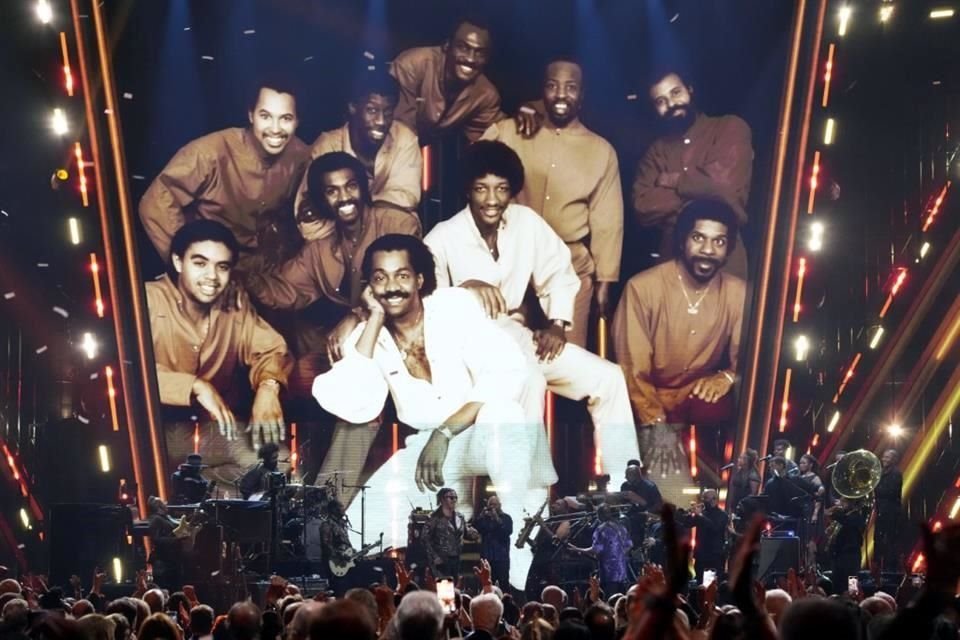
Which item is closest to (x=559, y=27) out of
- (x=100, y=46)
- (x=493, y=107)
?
(x=493, y=107)

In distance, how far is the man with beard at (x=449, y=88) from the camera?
17062 mm

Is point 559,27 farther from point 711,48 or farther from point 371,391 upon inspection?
point 371,391

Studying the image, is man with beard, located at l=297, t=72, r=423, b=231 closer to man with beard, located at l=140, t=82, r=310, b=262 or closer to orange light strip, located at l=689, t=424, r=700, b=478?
man with beard, located at l=140, t=82, r=310, b=262

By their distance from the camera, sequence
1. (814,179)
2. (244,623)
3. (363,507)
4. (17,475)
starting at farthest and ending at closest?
(814,179) → (17,475) → (363,507) → (244,623)

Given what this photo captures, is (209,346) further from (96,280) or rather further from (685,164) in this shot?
(685,164)

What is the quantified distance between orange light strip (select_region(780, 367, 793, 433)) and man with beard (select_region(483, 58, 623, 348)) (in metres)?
2.30

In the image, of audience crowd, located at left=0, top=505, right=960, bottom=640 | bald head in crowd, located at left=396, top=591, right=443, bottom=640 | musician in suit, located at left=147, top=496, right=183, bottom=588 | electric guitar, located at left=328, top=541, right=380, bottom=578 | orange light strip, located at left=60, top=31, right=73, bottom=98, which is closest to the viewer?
audience crowd, located at left=0, top=505, right=960, bottom=640

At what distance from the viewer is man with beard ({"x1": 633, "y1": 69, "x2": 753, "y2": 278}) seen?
17.0 m

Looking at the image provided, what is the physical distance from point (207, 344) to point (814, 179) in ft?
24.6

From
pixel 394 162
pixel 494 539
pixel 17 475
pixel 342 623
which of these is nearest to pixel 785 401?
pixel 494 539

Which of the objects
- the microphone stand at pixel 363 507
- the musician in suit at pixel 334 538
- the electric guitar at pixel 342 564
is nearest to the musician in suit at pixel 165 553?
the musician in suit at pixel 334 538

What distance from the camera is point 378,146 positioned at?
17078mm

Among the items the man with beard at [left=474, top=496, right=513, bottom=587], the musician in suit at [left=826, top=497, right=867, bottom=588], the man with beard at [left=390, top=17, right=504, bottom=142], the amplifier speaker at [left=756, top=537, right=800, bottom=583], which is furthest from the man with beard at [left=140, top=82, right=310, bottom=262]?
the musician in suit at [left=826, top=497, right=867, bottom=588]

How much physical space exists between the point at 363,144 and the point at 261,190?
1.35 m
